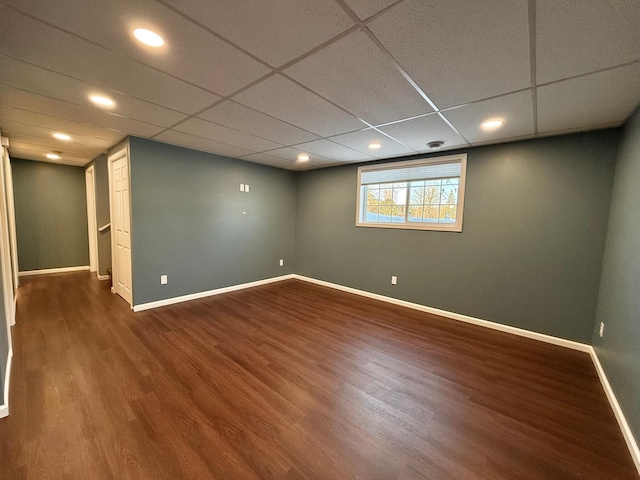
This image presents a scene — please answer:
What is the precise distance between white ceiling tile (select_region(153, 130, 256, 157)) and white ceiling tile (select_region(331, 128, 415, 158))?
1.54 metres

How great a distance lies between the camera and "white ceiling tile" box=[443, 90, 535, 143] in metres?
1.95

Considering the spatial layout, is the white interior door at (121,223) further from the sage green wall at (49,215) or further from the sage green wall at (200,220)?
the sage green wall at (49,215)

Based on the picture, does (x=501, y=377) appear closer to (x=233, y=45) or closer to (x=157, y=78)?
(x=233, y=45)

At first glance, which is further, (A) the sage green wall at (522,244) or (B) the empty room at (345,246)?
(A) the sage green wall at (522,244)

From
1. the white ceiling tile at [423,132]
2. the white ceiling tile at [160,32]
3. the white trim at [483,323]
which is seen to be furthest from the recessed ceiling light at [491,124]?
the white trim at [483,323]

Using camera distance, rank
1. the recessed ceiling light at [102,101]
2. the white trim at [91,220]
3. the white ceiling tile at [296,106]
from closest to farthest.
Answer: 1. the white ceiling tile at [296,106]
2. the recessed ceiling light at [102,101]
3. the white trim at [91,220]

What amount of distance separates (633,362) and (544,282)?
1.39 metres

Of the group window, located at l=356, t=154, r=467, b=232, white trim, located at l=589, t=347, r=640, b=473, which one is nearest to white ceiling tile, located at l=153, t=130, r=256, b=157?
window, located at l=356, t=154, r=467, b=232

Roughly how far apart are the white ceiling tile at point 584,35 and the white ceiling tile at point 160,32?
151cm

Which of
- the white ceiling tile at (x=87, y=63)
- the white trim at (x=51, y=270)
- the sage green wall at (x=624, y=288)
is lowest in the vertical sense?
the white trim at (x=51, y=270)

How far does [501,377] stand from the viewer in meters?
2.20

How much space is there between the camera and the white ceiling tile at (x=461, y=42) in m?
1.12

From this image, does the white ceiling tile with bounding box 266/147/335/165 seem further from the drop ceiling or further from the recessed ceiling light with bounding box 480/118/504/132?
the recessed ceiling light with bounding box 480/118/504/132

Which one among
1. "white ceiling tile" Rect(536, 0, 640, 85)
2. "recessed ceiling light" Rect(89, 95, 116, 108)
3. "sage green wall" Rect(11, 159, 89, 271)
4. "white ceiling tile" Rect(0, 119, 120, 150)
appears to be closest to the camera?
"white ceiling tile" Rect(536, 0, 640, 85)
